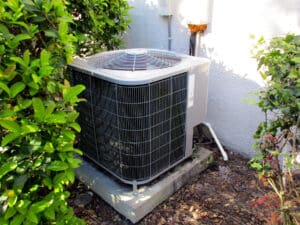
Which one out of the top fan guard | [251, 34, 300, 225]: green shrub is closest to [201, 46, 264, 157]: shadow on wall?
the top fan guard

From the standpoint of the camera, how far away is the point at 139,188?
2215 mm

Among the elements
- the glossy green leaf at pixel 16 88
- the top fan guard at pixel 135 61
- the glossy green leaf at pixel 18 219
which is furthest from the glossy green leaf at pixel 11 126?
the top fan guard at pixel 135 61

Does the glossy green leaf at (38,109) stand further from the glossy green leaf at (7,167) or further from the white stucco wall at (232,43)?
the white stucco wall at (232,43)

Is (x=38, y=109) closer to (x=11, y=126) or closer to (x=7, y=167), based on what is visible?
(x=11, y=126)

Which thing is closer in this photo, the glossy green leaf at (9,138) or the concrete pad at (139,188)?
the glossy green leaf at (9,138)

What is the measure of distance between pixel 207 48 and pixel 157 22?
0.79m

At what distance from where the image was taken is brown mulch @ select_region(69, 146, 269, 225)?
6.81ft

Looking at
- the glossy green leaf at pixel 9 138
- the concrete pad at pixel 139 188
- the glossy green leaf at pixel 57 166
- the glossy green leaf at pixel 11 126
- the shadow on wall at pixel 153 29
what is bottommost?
the concrete pad at pixel 139 188

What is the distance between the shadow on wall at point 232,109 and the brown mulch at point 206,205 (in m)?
0.34

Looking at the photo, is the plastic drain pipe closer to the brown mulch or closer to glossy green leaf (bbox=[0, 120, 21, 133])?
the brown mulch

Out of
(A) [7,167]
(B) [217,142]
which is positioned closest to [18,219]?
(A) [7,167]

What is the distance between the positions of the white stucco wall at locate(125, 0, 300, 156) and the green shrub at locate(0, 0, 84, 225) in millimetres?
1685

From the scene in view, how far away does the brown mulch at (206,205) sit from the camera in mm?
2076


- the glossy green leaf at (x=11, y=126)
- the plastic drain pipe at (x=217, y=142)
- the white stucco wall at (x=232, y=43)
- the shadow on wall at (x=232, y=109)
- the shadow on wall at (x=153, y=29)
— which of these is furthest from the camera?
the shadow on wall at (x=153, y=29)
